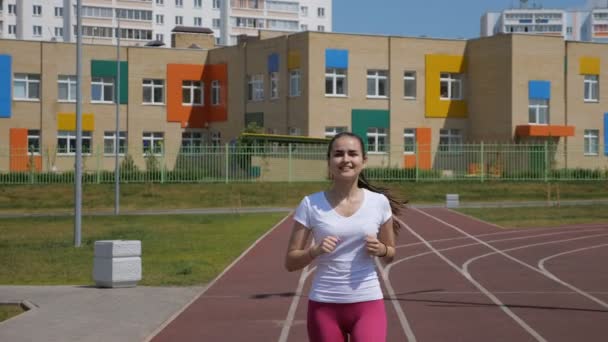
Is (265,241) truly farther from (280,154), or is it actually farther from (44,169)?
→ (44,169)

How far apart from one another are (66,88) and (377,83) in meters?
17.9

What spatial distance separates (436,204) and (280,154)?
28.4ft

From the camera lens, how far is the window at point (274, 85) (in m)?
61.9

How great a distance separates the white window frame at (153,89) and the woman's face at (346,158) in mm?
59873

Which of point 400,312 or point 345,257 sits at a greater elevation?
point 345,257

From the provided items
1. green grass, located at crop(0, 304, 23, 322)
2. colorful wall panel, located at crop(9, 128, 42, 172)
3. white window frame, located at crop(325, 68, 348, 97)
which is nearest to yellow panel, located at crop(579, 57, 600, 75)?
white window frame, located at crop(325, 68, 348, 97)

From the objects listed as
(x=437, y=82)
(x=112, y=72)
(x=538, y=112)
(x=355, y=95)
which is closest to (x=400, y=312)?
(x=355, y=95)

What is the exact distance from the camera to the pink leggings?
249 inches

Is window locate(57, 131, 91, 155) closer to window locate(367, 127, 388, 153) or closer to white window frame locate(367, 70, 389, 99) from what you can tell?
window locate(367, 127, 388, 153)

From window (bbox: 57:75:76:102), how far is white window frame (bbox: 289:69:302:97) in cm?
1269

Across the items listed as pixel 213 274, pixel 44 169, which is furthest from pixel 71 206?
pixel 213 274

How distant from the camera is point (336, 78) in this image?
5962 centimetres

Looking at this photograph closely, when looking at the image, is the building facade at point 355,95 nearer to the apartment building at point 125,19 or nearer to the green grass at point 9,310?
the green grass at point 9,310

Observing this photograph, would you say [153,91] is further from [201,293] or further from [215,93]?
[201,293]
